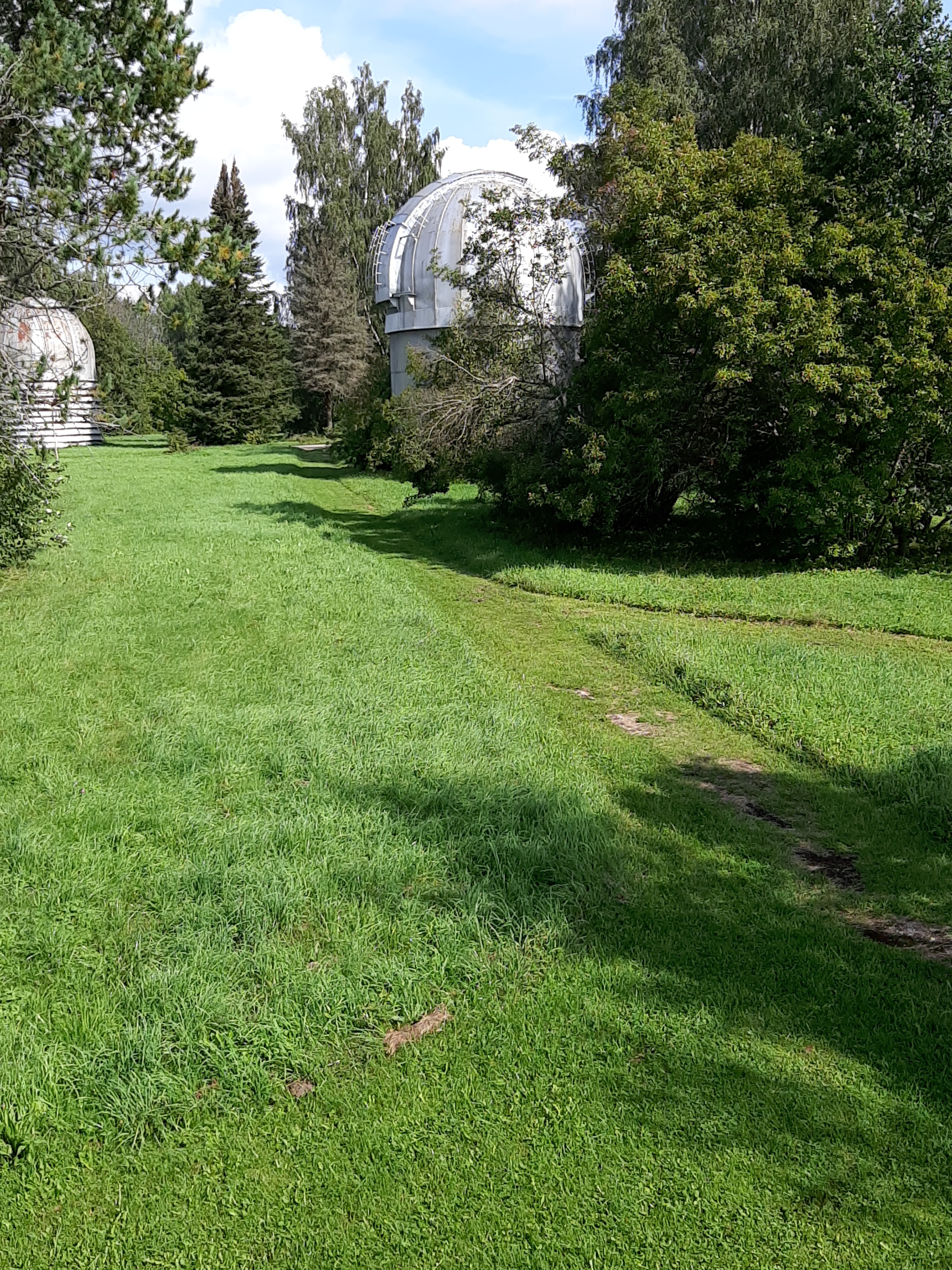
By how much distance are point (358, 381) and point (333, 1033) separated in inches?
1172

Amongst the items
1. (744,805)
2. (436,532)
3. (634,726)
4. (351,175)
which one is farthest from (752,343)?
(351,175)

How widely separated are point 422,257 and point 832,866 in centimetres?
2179

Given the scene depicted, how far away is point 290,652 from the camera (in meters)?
7.73

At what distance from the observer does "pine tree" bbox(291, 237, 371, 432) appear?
35.6 metres

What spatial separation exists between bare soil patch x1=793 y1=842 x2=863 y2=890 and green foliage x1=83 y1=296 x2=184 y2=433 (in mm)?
5486

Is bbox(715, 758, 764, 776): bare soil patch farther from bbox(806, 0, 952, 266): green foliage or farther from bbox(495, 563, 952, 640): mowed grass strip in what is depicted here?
bbox(806, 0, 952, 266): green foliage

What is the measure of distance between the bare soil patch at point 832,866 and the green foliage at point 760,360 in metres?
7.53

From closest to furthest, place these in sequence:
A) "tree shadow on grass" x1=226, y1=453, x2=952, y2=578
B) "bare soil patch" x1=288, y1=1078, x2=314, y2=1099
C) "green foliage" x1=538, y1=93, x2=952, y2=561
Result: 1. "bare soil patch" x1=288, y1=1078, x2=314, y2=1099
2. "green foliage" x1=538, y1=93, x2=952, y2=561
3. "tree shadow on grass" x1=226, y1=453, x2=952, y2=578

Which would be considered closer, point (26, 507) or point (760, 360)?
point (26, 507)

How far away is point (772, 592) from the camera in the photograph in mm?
11070

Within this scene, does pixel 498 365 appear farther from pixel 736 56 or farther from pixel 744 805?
pixel 736 56

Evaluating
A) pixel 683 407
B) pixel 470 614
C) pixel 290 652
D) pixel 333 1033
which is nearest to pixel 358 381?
pixel 683 407

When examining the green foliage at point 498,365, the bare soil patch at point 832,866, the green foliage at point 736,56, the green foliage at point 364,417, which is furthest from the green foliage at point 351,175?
the bare soil patch at point 832,866

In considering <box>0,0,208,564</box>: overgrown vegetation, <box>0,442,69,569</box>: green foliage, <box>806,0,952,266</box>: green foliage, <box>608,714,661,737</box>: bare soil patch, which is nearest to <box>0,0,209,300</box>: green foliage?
<box>0,0,208,564</box>: overgrown vegetation
